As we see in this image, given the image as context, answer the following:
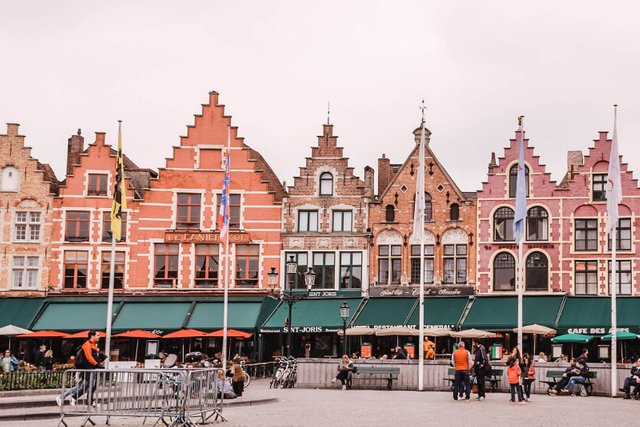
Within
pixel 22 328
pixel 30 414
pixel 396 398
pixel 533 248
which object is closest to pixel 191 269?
pixel 22 328

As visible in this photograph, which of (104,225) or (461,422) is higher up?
(104,225)

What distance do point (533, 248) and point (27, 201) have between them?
25048 mm

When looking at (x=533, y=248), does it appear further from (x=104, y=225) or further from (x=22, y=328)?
(x=22, y=328)

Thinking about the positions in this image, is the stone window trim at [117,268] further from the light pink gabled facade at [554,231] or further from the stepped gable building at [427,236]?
the light pink gabled facade at [554,231]

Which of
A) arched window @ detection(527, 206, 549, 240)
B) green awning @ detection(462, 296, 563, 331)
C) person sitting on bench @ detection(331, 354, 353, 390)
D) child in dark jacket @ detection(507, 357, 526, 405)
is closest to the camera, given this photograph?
child in dark jacket @ detection(507, 357, 526, 405)

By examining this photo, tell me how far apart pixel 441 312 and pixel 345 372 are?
14.9 m

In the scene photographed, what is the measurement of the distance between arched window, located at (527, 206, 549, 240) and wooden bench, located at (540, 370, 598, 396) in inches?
642

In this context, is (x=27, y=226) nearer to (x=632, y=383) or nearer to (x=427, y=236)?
(x=427, y=236)

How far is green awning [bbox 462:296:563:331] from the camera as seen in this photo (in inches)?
1912

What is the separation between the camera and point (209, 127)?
54531mm

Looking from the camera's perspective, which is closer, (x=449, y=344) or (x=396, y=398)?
(x=396, y=398)

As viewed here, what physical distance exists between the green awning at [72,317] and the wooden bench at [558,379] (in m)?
23.8

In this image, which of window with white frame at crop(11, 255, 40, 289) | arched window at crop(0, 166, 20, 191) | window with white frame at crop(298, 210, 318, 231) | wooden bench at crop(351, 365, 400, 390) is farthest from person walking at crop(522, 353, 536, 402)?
arched window at crop(0, 166, 20, 191)

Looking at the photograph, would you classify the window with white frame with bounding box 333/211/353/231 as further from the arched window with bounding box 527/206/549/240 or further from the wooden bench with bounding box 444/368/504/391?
the wooden bench with bounding box 444/368/504/391
